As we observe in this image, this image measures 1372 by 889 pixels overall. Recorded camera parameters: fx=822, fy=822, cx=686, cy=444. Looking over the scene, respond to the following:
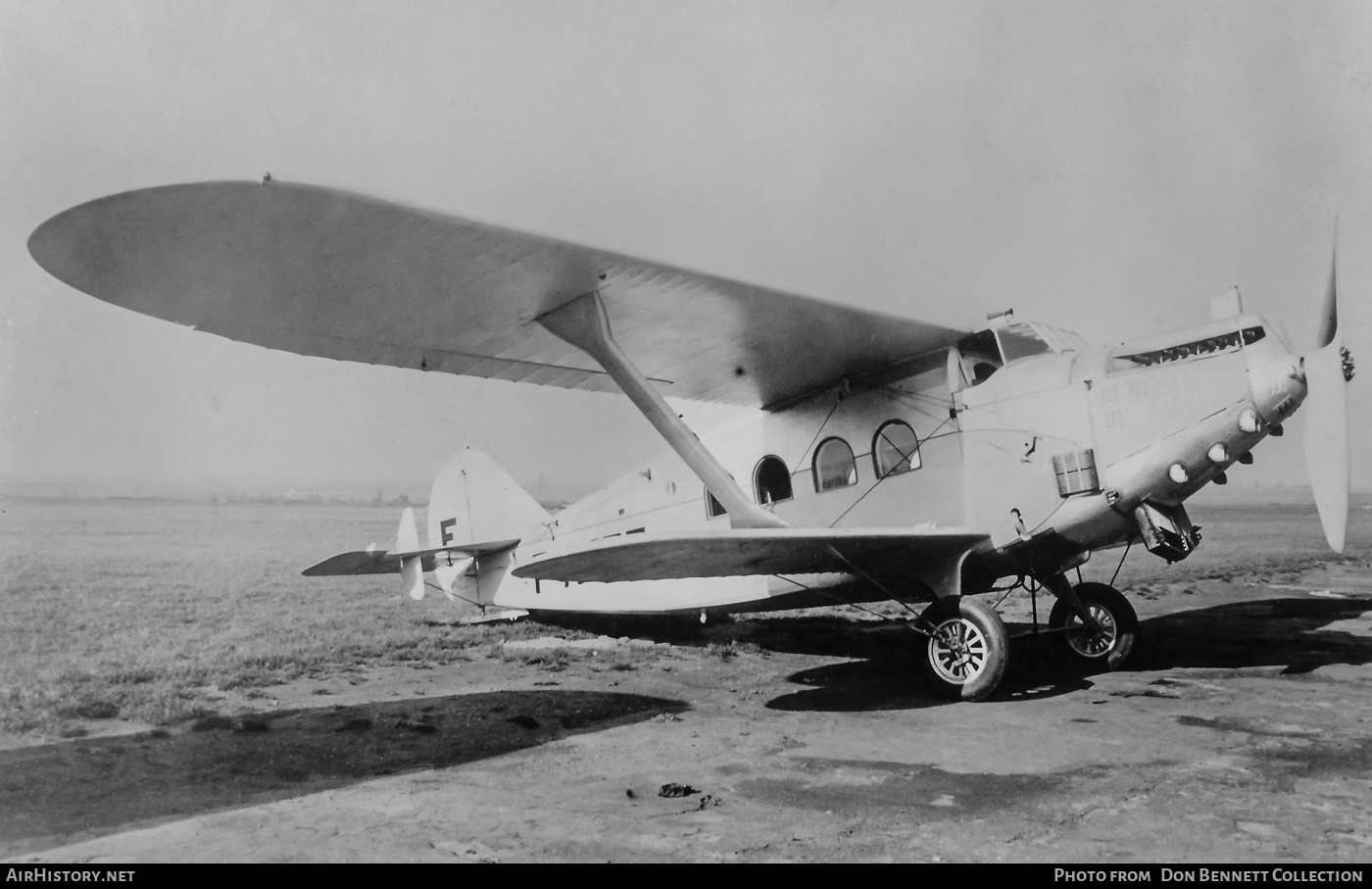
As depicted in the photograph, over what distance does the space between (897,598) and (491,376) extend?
14.7ft

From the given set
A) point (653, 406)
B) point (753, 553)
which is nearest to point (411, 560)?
point (653, 406)

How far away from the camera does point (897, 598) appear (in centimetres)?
705

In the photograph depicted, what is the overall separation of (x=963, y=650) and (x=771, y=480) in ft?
8.83

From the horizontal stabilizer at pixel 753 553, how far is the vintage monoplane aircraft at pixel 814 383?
0.03 meters

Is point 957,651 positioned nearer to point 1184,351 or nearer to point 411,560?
point 1184,351

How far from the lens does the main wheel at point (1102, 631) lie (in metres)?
7.47

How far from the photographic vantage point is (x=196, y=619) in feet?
40.4

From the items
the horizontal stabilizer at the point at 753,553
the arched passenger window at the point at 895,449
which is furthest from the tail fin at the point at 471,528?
the arched passenger window at the point at 895,449

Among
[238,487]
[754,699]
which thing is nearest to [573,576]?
[754,699]

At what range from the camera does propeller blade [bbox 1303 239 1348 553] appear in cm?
616

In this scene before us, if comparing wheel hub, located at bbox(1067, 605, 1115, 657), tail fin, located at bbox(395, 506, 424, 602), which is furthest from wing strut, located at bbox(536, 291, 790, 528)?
tail fin, located at bbox(395, 506, 424, 602)

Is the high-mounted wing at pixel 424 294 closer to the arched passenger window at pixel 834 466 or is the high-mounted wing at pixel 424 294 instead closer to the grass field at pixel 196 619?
the arched passenger window at pixel 834 466

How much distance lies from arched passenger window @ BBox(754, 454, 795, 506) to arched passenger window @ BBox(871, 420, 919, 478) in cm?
102
